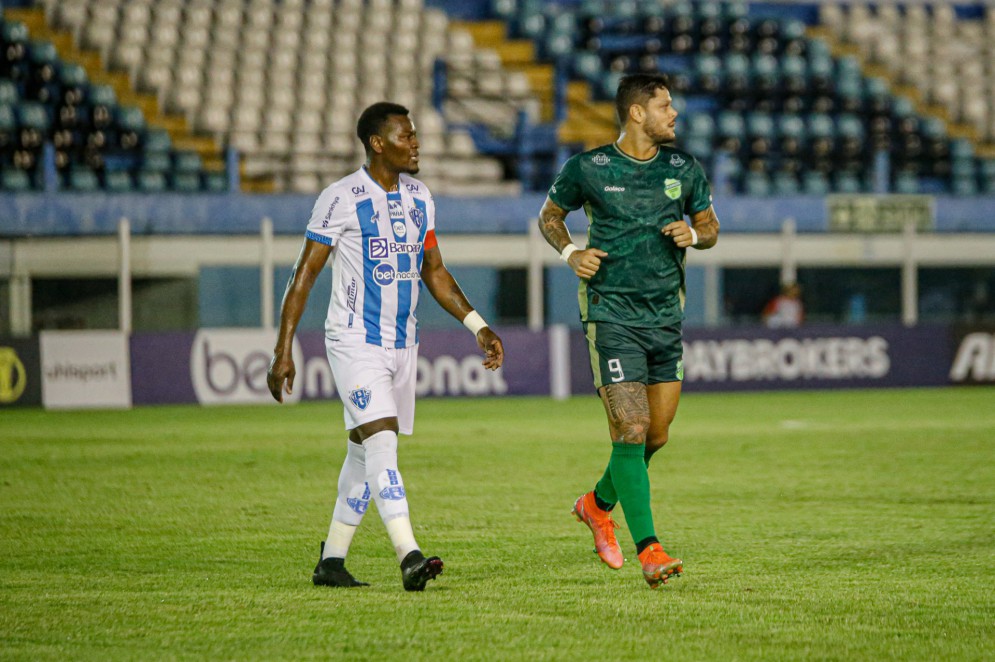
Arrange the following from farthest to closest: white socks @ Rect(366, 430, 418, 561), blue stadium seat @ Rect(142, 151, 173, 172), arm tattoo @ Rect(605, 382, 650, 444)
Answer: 1. blue stadium seat @ Rect(142, 151, 173, 172)
2. arm tattoo @ Rect(605, 382, 650, 444)
3. white socks @ Rect(366, 430, 418, 561)

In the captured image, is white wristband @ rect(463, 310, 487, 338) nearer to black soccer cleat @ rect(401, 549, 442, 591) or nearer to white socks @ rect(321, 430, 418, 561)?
white socks @ rect(321, 430, 418, 561)

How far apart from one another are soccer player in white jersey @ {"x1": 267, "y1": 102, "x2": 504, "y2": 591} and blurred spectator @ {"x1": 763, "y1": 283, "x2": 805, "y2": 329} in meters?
15.7

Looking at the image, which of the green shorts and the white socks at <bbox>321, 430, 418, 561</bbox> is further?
the green shorts

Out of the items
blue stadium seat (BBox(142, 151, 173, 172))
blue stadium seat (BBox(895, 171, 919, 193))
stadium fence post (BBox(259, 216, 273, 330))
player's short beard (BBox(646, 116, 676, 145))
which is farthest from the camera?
blue stadium seat (BBox(895, 171, 919, 193))

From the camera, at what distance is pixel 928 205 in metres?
23.8

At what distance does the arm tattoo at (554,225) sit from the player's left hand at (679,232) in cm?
49

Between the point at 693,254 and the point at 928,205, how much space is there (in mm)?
4744

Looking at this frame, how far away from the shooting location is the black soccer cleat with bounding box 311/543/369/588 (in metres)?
6.01

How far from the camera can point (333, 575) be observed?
6023 millimetres

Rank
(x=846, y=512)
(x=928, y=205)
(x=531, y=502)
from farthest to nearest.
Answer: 1. (x=928, y=205)
2. (x=531, y=502)
3. (x=846, y=512)

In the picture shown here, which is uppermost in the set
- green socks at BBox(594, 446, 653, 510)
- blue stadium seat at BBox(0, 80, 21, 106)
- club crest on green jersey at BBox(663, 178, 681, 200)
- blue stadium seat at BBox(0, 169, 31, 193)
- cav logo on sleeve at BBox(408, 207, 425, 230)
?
blue stadium seat at BBox(0, 80, 21, 106)

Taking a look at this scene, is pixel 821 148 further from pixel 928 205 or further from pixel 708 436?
pixel 708 436

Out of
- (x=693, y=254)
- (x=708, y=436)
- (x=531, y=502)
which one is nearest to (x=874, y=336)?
(x=693, y=254)

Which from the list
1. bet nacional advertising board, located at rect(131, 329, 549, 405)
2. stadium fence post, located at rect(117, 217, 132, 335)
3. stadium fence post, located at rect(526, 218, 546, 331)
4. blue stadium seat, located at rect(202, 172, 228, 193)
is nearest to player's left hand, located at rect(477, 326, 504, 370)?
bet nacional advertising board, located at rect(131, 329, 549, 405)
